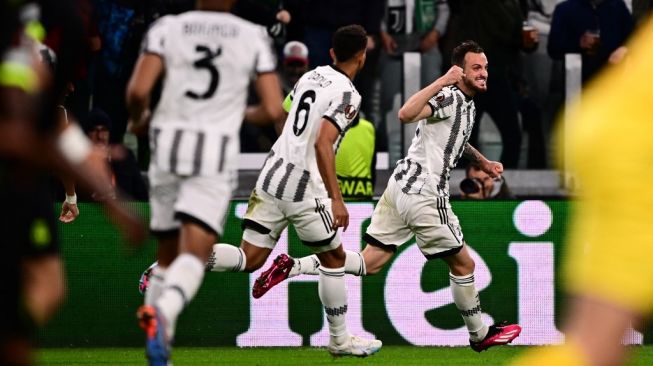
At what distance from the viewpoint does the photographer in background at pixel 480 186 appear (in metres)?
12.8

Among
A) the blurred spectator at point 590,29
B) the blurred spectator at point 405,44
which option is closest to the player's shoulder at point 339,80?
the blurred spectator at point 405,44

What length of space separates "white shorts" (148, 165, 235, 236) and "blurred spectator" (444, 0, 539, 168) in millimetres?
6894

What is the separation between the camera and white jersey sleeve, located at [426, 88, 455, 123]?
1030 cm

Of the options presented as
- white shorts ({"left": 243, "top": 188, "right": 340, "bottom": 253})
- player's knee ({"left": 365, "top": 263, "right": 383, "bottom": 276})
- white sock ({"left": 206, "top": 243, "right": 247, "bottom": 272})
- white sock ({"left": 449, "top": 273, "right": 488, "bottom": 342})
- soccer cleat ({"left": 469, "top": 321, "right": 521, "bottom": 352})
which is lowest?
soccer cleat ({"left": 469, "top": 321, "right": 521, "bottom": 352})

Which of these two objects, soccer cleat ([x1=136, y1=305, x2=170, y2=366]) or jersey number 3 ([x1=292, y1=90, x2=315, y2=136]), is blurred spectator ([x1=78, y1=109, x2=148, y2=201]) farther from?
soccer cleat ([x1=136, y1=305, x2=170, y2=366])

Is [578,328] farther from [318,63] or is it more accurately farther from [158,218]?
[318,63]

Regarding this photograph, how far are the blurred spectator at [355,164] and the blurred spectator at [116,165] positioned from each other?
1744 mm

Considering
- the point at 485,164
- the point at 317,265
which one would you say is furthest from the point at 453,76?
the point at 317,265

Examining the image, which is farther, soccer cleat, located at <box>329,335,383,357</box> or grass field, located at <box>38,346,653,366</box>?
grass field, located at <box>38,346,653,366</box>

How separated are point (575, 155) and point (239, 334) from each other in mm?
7599

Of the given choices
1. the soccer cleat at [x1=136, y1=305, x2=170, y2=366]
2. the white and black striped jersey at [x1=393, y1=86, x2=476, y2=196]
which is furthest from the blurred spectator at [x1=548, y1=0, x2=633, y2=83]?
the soccer cleat at [x1=136, y1=305, x2=170, y2=366]

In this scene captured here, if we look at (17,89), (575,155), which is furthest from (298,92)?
(575,155)

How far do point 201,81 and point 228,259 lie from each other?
2964 mm

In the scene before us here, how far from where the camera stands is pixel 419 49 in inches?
560
